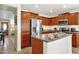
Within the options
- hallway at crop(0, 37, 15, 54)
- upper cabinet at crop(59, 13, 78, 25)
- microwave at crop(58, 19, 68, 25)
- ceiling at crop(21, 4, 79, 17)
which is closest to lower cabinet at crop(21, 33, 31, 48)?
hallway at crop(0, 37, 15, 54)

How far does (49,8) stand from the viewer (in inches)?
71.5

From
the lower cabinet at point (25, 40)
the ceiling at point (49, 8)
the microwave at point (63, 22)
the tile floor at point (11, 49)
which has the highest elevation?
the ceiling at point (49, 8)

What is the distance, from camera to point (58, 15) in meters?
1.80

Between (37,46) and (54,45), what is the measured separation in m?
Answer: 0.35

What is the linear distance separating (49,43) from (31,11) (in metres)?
0.71

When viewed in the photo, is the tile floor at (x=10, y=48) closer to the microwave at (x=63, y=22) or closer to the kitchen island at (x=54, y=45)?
the kitchen island at (x=54, y=45)

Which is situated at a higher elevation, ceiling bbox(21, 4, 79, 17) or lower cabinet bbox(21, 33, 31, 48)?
ceiling bbox(21, 4, 79, 17)

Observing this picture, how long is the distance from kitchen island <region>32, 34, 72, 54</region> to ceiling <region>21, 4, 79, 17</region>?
18.2 inches

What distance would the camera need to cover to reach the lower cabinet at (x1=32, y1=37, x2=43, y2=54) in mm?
1804

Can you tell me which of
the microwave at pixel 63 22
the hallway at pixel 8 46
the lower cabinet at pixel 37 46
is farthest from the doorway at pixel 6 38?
the microwave at pixel 63 22

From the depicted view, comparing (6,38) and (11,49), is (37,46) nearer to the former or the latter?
(11,49)

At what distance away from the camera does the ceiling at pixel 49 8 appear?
1764 mm

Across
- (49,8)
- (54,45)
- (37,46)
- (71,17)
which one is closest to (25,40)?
(37,46)

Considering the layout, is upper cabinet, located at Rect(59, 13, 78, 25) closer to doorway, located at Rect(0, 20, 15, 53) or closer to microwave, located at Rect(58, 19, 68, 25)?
microwave, located at Rect(58, 19, 68, 25)
